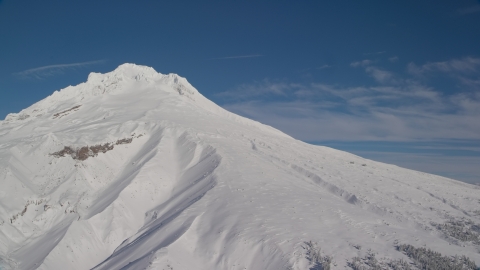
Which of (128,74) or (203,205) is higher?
(128,74)

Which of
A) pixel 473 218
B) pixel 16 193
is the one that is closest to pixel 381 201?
pixel 473 218

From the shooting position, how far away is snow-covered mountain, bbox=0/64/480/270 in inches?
675

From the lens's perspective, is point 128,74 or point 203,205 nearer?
point 203,205

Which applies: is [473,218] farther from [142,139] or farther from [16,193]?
[16,193]

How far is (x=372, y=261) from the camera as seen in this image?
15742mm

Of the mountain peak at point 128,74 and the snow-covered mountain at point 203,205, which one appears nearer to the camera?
the snow-covered mountain at point 203,205

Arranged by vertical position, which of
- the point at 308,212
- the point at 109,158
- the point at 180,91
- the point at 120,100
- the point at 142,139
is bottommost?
the point at 308,212

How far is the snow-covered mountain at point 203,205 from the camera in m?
17.1

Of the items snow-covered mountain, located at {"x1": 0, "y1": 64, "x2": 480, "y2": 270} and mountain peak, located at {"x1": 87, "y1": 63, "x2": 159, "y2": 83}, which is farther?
mountain peak, located at {"x1": 87, "y1": 63, "x2": 159, "y2": 83}

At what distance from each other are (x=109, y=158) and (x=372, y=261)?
77.6 feet

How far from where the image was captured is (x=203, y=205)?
21844 mm

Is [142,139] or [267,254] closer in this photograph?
[267,254]

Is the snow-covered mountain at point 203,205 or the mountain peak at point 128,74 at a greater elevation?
the mountain peak at point 128,74

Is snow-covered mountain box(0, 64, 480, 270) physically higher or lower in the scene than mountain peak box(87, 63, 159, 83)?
lower
